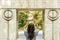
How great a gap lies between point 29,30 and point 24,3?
107cm

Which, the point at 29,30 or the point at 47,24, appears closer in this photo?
the point at 29,30

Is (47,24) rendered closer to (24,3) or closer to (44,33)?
(44,33)

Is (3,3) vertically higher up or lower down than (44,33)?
higher up

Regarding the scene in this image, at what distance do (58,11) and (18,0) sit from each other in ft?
3.58

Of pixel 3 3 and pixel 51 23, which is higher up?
pixel 3 3

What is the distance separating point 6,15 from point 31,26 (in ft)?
3.73

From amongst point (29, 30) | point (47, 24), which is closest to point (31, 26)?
point (29, 30)

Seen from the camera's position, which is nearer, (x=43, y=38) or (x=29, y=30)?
(x=29, y=30)

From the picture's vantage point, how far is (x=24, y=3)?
5.83 meters

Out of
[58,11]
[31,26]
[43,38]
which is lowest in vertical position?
[43,38]

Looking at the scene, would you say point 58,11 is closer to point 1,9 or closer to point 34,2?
point 34,2

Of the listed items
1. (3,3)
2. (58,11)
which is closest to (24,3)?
(3,3)

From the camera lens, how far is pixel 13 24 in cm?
591

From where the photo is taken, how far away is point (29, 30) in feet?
16.4
